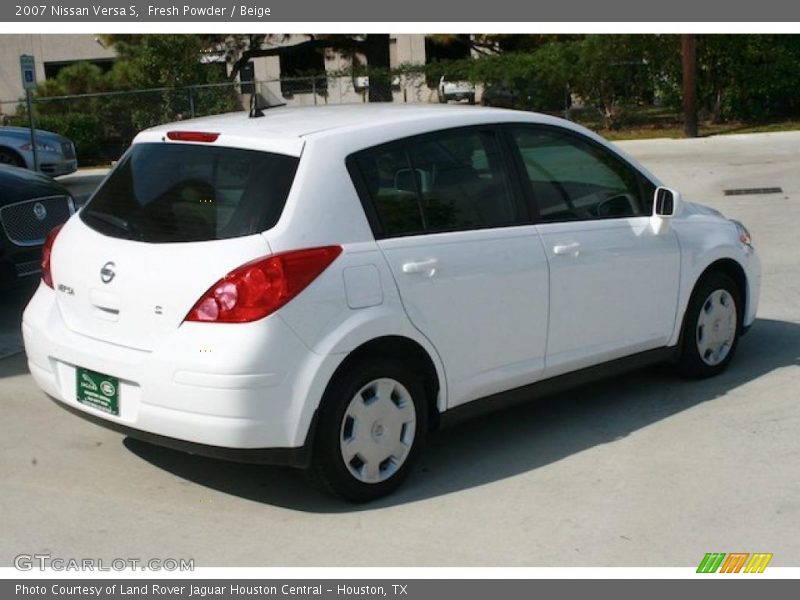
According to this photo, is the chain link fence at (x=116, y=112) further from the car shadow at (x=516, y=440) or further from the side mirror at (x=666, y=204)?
the side mirror at (x=666, y=204)

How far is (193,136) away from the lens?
17.6 feet

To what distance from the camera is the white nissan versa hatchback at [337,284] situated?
4789 millimetres

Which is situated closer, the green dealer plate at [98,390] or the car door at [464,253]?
the green dealer plate at [98,390]

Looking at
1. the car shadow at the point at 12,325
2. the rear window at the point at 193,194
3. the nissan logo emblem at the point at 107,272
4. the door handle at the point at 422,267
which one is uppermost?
the rear window at the point at 193,194

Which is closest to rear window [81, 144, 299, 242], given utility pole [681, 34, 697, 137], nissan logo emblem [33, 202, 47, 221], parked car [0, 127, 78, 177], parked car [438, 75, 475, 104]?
nissan logo emblem [33, 202, 47, 221]

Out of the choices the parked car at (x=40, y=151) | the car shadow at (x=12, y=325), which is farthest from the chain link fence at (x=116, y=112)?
the car shadow at (x=12, y=325)

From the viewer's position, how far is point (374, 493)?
5176 millimetres

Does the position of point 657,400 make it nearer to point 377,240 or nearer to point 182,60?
point 377,240

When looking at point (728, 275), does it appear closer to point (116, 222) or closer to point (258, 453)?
point (258, 453)

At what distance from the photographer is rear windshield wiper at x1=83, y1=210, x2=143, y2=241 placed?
522 cm

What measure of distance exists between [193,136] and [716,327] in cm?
337

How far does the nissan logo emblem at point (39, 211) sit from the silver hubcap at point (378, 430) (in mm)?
5045

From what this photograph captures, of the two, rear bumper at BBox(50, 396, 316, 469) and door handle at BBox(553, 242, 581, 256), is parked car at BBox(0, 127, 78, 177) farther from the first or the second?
rear bumper at BBox(50, 396, 316, 469)

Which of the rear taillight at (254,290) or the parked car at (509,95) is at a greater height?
the rear taillight at (254,290)
